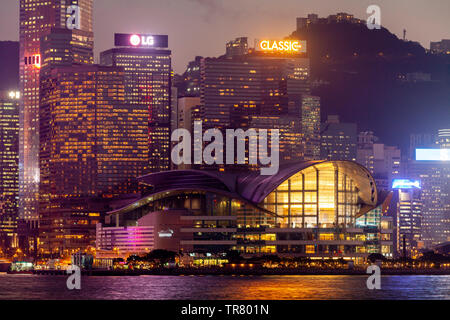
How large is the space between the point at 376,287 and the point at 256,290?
26597 millimetres

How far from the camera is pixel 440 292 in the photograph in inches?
5650
